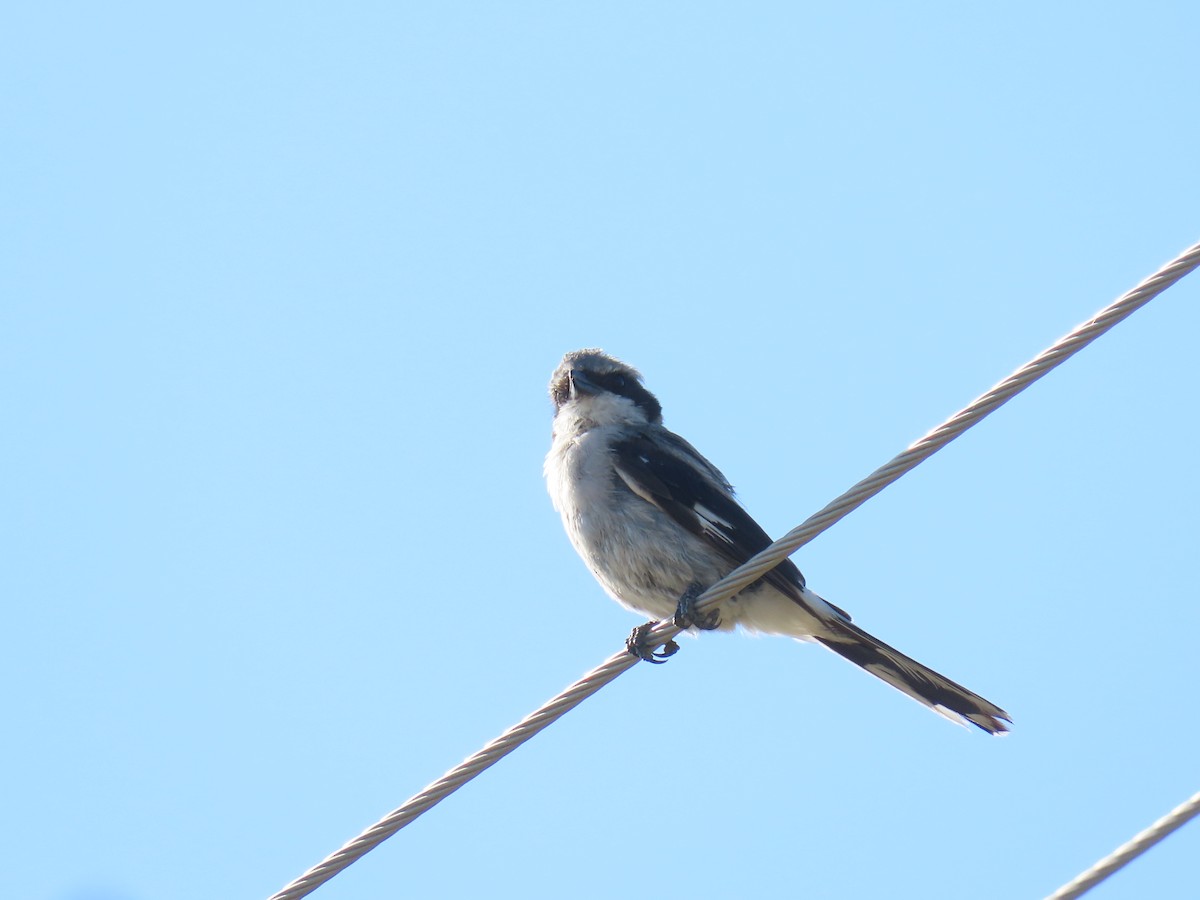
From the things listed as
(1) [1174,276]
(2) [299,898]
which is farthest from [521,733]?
(1) [1174,276]

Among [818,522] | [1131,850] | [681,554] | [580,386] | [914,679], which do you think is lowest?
[1131,850]

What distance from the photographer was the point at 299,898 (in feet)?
14.8

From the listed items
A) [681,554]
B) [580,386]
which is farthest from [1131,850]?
[580,386]

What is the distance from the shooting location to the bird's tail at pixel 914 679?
6090 mm

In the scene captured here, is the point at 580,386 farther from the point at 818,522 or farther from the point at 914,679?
the point at 818,522

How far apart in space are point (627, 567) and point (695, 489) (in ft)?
1.69

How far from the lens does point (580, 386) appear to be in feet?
26.7

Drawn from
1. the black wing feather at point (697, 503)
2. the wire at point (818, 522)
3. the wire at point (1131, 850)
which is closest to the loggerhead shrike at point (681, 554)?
the black wing feather at point (697, 503)

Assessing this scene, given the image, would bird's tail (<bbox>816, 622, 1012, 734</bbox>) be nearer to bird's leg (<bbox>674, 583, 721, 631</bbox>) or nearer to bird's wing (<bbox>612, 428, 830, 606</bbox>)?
bird's wing (<bbox>612, 428, 830, 606</bbox>)

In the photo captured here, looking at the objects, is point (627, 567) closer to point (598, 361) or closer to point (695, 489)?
point (695, 489)

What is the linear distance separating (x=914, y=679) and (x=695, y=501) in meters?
1.28

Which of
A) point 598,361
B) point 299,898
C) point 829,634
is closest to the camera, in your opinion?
point 299,898

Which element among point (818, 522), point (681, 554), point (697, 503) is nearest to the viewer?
point (818, 522)

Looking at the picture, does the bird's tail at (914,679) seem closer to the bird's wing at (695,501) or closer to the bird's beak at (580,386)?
the bird's wing at (695,501)
